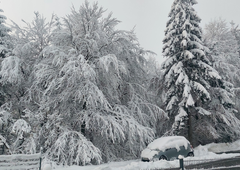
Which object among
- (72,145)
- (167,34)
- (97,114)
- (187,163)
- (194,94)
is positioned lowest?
(187,163)

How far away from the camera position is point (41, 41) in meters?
18.8

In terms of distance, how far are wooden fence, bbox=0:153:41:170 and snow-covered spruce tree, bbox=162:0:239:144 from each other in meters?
10.00

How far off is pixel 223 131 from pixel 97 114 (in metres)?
11.3

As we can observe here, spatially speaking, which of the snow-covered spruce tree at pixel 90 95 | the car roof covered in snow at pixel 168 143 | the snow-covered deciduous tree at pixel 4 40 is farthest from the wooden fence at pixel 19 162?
the snow-covered deciduous tree at pixel 4 40

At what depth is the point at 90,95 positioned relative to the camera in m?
12.9

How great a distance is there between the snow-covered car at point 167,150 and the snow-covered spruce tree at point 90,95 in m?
1.40

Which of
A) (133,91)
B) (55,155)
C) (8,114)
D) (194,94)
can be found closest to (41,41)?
(8,114)

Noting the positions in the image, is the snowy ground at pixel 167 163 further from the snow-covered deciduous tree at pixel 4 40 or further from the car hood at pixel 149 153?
the snow-covered deciduous tree at pixel 4 40

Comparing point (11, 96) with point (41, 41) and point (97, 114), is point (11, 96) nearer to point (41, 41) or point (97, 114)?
point (41, 41)

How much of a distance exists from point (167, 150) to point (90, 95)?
16.6 ft

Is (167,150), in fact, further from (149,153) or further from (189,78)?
(189,78)

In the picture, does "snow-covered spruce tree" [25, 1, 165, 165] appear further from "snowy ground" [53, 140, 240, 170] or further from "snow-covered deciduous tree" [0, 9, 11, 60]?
"snow-covered deciduous tree" [0, 9, 11, 60]

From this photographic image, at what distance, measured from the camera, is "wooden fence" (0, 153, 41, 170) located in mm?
8969

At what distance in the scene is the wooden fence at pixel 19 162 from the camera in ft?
29.4
